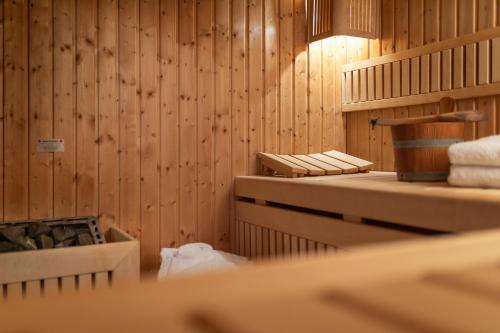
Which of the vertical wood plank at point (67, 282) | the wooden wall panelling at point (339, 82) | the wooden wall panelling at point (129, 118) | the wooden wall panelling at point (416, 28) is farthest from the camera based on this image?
the wooden wall panelling at point (339, 82)

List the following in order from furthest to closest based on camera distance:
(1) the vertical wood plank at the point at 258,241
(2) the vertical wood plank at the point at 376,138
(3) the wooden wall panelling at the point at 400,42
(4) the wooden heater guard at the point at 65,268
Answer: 1. (2) the vertical wood plank at the point at 376,138
2. (3) the wooden wall panelling at the point at 400,42
3. (1) the vertical wood plank at the point at 258,241
4. (4) the wooden heater guard at the point at 65,268

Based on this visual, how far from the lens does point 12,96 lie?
10.3 feet

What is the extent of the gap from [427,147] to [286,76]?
1870 millimetres

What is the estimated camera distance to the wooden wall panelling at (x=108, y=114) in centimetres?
343

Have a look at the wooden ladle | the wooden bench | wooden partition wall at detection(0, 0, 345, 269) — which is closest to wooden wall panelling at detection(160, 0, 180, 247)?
wooden partition wall at detection(0, 0, 345, 269)

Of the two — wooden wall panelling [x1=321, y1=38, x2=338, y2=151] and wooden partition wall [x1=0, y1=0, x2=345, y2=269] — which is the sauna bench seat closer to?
wooden partition wall [x1=0, y1=0, x2=345, y2=269]

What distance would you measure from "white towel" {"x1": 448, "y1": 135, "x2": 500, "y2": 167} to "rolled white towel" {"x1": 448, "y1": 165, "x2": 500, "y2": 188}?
0.03 meters

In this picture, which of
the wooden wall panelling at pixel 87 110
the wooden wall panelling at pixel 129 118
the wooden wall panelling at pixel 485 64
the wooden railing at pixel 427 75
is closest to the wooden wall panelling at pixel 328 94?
the wooden railing at pixel 427 75

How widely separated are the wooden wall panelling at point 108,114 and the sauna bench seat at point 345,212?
102cm

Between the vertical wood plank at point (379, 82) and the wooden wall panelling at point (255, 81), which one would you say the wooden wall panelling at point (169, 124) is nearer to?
the wooden wall panelling at point (255, 81)

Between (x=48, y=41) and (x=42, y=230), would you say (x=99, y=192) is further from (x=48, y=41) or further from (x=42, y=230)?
(x=48, y=41)

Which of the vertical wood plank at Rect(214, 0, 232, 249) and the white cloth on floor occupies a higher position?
the vertical wood plank at Rect(214, 0, 232, 249)

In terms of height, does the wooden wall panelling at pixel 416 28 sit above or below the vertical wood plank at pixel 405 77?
above

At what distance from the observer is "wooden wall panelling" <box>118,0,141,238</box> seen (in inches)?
138
